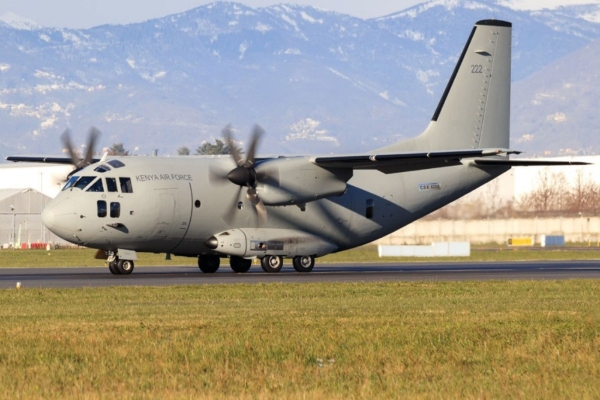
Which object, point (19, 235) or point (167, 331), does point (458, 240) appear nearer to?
point (19, 235)

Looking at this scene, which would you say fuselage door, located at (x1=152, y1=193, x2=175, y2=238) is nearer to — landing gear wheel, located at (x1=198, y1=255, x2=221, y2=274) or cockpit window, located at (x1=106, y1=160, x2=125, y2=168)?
cockpit window, located at (x1=106, y1=160, x2=125, y2=168)

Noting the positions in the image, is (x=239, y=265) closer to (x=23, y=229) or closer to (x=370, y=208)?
(x=370, y=208)

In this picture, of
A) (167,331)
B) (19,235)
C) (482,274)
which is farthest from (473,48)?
(19,235)

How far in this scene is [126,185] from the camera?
119ft

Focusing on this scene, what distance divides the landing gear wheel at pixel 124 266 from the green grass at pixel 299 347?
32.5 ft

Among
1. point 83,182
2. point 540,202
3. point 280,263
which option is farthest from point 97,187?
point 540,202

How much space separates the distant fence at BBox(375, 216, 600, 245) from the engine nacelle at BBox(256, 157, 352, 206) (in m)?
28.6

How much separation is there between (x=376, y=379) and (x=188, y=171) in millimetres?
23587

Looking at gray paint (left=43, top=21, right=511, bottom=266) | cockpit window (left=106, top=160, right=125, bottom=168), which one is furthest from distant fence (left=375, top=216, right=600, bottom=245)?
cockpit window (left=106, top=160, right=125, bottom=168)

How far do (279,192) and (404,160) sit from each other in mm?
4354

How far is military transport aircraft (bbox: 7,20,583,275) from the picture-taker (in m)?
36.1

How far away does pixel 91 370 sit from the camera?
51.8 ft

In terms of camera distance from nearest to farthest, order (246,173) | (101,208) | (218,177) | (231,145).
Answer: (101,208) → (246,173) → (231,145) → (218,177)

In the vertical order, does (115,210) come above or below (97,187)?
below
